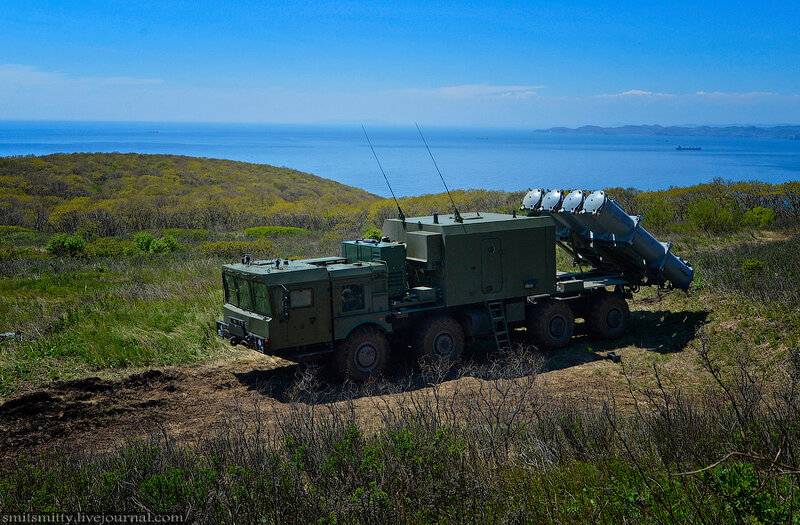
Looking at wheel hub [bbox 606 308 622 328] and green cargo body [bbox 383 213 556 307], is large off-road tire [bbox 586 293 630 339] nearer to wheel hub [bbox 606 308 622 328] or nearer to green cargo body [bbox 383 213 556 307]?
wheel hub [bbox 606 308 622 328]

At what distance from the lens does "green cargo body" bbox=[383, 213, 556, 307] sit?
14281 mm

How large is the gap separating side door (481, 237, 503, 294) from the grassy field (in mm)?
1492

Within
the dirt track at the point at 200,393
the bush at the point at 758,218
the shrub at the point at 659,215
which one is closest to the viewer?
the dirt track at the point at 200,393

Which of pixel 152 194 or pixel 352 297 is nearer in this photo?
pixel 352 297

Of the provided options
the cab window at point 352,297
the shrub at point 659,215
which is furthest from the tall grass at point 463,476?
the shrub at point 659,215

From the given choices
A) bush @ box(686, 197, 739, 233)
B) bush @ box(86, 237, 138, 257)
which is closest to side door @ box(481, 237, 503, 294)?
bush @ box(686, 197, 739, 233)

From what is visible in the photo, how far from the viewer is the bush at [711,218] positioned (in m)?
28.1

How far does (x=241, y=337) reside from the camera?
1345 cm

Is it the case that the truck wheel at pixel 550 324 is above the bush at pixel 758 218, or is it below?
below

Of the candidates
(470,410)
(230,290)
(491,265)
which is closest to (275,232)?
(230,290)

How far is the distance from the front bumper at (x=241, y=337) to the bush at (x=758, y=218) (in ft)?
72.0

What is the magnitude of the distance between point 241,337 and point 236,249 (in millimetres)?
15596

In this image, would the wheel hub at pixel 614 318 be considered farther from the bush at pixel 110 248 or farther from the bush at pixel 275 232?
the bush at pixel 275 232

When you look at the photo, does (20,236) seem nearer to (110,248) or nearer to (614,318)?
(110,248)
